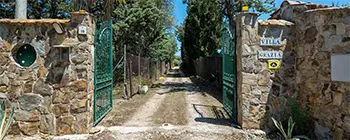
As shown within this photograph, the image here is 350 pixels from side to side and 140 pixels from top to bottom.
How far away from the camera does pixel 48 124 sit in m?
4.09

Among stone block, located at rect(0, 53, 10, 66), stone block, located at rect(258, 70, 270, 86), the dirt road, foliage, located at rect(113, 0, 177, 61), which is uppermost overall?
foliage, located at rect(113, 0, 177, 61)

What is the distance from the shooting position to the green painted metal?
4066 millimetres

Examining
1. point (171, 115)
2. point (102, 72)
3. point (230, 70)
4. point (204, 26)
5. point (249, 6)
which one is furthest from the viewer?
point (204, 26)

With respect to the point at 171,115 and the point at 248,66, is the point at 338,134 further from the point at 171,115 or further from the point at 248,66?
the point at 171,115

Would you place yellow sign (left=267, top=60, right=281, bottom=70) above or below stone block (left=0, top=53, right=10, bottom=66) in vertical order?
below

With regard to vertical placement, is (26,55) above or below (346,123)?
above

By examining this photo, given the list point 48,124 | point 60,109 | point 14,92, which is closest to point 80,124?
point 60,109

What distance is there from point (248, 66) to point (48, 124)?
13.0 feet

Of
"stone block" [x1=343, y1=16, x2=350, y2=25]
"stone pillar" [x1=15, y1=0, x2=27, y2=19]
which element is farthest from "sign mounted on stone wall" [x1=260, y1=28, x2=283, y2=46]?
"stone pillar" [x1=15, y1=0, x2=27, y2=19]

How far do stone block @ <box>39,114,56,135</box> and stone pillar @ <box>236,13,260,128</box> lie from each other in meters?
3.63

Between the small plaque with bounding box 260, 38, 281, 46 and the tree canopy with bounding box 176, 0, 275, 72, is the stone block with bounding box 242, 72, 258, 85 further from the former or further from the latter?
the tree canopy with bounding box 176, 0, 275, 72

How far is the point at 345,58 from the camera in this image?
327cm

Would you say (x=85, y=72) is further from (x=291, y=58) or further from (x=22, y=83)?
(x=291, y=58)

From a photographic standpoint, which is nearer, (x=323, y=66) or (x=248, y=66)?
(x=323, y=66)
